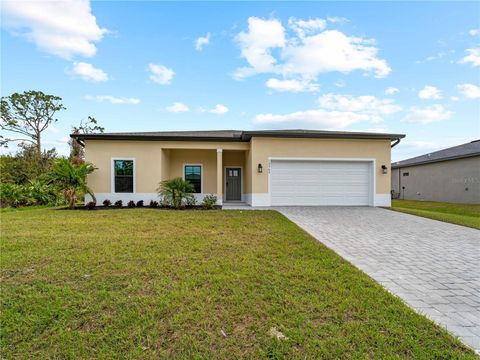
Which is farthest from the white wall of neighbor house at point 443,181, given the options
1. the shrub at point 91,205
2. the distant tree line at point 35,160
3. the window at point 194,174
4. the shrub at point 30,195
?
the shrub at point 30,195

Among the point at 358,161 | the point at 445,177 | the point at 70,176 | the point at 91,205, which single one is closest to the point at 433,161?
the point at 445,177

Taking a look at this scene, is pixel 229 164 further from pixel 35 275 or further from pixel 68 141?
pixel 68 141

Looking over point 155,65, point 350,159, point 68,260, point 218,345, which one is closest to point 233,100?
point 155,65

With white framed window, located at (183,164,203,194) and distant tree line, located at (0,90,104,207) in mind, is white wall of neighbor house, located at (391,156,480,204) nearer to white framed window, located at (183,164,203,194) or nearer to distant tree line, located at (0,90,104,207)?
white framed window, located at (183,164,203,194)

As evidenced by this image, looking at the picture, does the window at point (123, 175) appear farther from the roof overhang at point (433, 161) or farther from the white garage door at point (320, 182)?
the roof overhang at point (433, 161)

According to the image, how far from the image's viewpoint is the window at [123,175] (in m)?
11.8

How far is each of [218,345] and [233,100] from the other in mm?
15206

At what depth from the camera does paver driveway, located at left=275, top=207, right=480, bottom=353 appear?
265cm

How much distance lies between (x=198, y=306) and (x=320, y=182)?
9938 mm

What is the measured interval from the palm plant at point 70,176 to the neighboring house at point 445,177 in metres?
21.6

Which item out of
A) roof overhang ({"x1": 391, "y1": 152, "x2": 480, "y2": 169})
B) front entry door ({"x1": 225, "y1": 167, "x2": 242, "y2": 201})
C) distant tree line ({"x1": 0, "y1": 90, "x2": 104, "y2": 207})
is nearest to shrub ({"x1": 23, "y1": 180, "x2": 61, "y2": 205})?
distant tree line ({"x1": 0, "y1": 90, "x2": 104, "y2": 207})

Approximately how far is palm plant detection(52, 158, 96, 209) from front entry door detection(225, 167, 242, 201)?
6.74 meters

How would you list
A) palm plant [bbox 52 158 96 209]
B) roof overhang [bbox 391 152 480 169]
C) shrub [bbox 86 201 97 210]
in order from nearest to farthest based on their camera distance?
palm plant [bbox 52 158 96 209], shrub [bbox 86 201 97 210], roof overhang [bbox 391 152 480 169]

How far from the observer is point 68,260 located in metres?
3.98
